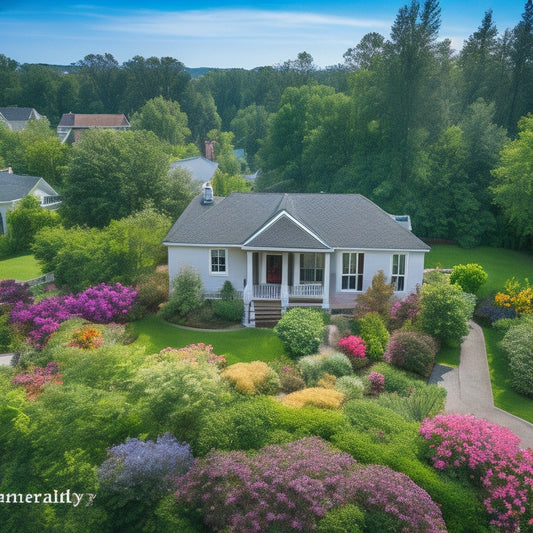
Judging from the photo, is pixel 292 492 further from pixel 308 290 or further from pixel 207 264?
pixel 207 264

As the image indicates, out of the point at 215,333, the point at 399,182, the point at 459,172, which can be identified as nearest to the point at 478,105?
the point at 459,172

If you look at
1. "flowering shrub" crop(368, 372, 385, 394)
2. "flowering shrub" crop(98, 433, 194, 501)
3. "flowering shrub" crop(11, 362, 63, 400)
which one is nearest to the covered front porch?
"flowering shrub" crop(368, 372, 385, 394)

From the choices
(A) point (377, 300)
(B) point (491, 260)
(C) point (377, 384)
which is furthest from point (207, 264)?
(B) point (491, 260)

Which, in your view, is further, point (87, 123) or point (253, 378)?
point (87, 123)

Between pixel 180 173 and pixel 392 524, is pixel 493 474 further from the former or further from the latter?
pixel 180 173

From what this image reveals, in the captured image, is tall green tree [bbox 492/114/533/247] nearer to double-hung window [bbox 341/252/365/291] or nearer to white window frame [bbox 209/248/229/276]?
double-hung window [bbox 341/252/365/291]

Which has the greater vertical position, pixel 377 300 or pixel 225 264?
pixel 225 264

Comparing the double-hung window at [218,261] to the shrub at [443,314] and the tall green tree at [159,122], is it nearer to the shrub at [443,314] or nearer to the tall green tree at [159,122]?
the shrub at [443,314]

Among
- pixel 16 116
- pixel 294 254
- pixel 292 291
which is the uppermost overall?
pixel 16 116
